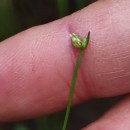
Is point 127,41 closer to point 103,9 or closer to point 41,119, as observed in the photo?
point 103,9

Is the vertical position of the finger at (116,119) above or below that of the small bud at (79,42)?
below

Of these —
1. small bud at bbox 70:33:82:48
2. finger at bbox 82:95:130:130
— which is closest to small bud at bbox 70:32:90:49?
small bud at bbox 70:33:82:48

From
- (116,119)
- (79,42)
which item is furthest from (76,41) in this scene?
(116,119)

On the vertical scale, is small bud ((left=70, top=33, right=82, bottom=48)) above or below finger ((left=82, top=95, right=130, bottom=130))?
above

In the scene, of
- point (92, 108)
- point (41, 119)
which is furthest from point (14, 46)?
point (92, 108)

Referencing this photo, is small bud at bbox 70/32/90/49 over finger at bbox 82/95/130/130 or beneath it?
over

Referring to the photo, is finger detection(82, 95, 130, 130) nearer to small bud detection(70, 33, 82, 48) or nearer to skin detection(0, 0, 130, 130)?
skin detection(0, 0, 130, 130)

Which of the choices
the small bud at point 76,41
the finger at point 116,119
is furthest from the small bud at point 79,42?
the finger at point 116,119

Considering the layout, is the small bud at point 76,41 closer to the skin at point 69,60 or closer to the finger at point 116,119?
the skin at point 69,60
